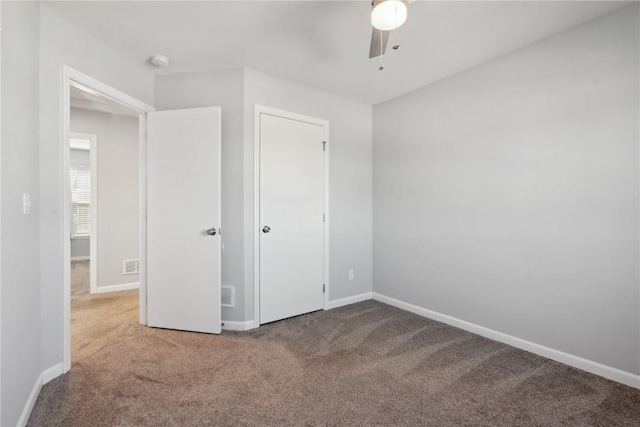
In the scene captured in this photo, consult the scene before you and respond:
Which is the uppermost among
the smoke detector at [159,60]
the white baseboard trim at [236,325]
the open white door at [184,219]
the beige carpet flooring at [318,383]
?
the smoke detector at [159,60]

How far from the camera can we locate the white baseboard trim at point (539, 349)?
6.45ft

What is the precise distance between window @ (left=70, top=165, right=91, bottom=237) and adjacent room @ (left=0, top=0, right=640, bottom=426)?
10.9 feet

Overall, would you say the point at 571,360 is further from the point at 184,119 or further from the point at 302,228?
the point at 184,119

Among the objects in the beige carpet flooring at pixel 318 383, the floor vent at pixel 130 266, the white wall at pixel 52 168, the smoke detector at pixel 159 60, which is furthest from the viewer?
the floor vent at pixel 130 266

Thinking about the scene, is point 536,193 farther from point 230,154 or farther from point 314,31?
point 230,154

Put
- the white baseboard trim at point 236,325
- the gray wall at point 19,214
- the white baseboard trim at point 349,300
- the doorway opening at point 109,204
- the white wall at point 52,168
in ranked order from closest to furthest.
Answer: the gray wall at point 19,214 < the white wall at point 52,168 < the white baseboard trim at point 236,325 < the white baseboard trim at point 349,300 < the doorway opening at point 109,204

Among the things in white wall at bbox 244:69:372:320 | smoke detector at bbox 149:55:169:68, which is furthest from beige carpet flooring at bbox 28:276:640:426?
smoke detector at bbox 149:55:169:68

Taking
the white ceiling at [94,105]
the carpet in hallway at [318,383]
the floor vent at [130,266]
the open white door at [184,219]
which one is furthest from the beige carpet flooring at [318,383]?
the white ceiling at [94,105]

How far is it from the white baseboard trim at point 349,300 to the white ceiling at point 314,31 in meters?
2.46

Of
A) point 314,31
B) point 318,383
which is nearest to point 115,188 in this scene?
point 314,31

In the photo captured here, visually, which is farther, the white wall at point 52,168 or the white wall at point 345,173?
the white wall at point 345,173

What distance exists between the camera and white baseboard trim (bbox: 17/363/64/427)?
1.54m

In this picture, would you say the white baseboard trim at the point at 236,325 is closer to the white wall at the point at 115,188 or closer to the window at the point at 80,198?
the white wall at the point at 115,188

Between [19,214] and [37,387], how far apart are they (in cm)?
108
